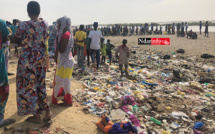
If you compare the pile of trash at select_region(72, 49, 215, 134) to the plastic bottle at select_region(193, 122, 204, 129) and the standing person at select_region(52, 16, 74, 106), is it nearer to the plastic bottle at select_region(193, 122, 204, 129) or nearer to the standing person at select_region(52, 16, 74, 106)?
the plastic bottle at select_region(193, 122, 204, 129)

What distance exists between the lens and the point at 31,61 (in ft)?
7.67

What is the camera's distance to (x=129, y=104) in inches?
151

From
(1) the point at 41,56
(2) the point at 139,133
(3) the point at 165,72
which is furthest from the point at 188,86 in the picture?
(1) the point at 41,56

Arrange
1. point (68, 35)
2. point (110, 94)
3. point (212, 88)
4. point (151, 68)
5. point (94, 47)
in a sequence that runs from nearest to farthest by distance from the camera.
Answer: point (68, 35) < point (110, 94) < point (212, 88) < point (94, 47) < point (151, 68)

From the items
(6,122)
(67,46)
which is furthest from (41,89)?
(67,46)

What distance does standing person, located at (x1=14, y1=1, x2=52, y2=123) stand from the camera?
7.50 ft

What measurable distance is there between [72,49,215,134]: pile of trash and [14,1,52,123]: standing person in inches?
49.0

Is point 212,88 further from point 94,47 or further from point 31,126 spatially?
point 31,126

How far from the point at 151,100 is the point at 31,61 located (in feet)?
10.4

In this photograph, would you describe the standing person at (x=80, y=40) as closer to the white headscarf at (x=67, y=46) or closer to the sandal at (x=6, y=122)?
the white headscarf at (x=67, y=46)

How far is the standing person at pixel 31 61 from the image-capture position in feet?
7.50

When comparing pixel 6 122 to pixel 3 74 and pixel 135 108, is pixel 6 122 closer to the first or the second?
pixel 3 74

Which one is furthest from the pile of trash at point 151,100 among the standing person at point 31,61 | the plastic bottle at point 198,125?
the standing person at point 31,61

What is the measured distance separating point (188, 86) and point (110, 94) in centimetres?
313
